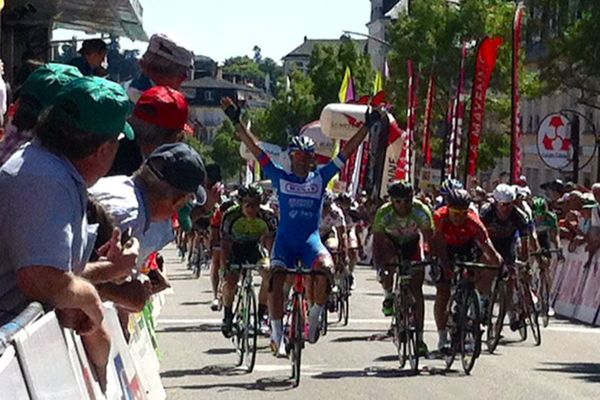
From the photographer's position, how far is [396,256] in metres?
17.1

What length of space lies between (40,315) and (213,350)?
12.5 meters

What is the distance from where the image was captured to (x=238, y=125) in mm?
15555

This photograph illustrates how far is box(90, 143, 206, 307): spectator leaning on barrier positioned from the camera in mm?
6941

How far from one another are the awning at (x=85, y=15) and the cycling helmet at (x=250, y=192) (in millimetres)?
2250

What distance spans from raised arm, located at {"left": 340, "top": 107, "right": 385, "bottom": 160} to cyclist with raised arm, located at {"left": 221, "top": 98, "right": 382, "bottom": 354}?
0.14ft

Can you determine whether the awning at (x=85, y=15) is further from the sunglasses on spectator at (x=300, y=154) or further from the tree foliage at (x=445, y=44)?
the tree foliage at (x=445, y=44)

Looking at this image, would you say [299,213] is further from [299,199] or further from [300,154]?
[300,154]

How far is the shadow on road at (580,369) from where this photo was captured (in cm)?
1555

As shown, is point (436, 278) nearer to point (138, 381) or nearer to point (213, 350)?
point (213, 350)

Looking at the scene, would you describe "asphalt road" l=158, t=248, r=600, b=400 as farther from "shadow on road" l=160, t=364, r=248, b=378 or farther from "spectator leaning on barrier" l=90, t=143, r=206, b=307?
"spectator leaning on barrier" l=90, t=143, r=206, b=307

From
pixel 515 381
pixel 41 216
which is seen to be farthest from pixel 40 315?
pixel 515 381

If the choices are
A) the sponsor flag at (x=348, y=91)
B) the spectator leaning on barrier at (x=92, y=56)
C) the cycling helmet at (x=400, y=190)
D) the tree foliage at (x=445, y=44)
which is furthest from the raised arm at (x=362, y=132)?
the tree foliage at (x=445, y=44)

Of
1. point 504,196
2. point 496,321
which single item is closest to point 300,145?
point 504,196

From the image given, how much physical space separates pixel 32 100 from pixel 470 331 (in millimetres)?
10019
